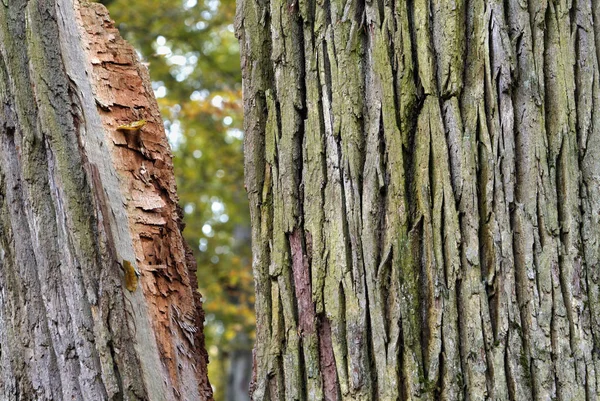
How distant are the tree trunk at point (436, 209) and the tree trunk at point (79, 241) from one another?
0.29 m

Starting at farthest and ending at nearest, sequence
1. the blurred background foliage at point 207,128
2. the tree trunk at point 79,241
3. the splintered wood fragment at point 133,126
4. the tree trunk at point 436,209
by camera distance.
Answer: the blurred background foliage at point 207,128 → the splintered wood fragment at point 133,126 → the tree trunk at point 79,241 → the tree trunk at point 436,209

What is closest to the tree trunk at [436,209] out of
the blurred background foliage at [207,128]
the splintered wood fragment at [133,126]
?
the splintered wood fragment at [133,126]

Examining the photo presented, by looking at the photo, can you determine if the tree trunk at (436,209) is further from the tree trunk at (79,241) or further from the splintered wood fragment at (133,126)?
the splintered wood fragment at (133,126)

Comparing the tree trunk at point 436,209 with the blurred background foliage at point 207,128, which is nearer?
the tree trunk at point 436,209

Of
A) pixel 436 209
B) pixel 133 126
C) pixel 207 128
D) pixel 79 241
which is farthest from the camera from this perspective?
pixel 207 128

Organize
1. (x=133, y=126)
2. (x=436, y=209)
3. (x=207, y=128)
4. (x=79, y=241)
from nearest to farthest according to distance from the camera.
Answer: (x=436, y=209) < (x=79, y=241) < (x=133, y=126) < (x=207, y=128)

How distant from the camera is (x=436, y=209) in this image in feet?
5.13

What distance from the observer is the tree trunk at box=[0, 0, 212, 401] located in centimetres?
170

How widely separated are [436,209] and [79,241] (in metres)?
0.89

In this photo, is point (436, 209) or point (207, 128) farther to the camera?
point (207, 128)

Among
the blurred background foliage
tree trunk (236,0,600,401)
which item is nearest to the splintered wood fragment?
tree trunk (236,0,600,401)

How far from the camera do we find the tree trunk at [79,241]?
1.70 meters

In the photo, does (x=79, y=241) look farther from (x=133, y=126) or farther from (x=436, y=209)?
(x=436, y=209)

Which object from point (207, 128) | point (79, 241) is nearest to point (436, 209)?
point (79, 241)
